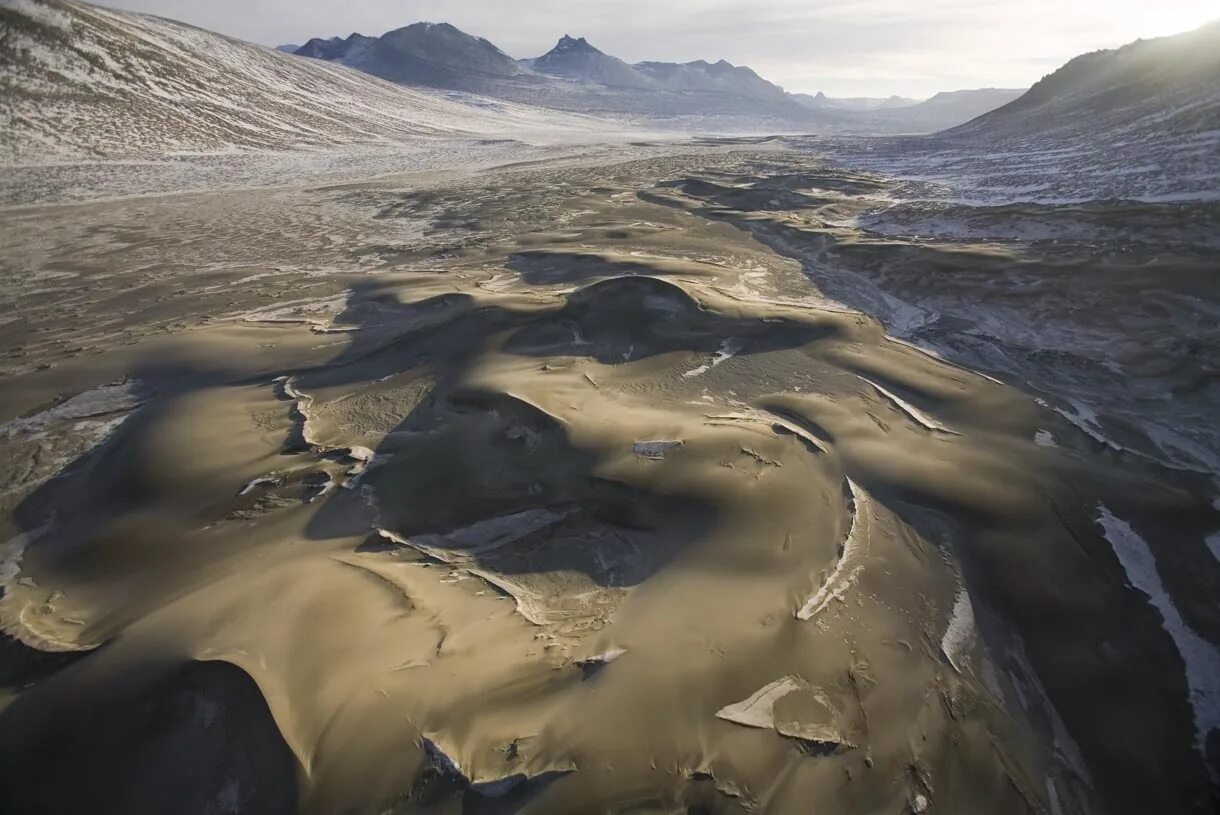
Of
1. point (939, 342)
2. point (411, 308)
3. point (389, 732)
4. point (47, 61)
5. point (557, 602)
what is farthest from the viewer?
point (47, 61)

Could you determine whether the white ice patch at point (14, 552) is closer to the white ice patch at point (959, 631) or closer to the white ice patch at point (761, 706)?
the white ice patch at point (761, 706)

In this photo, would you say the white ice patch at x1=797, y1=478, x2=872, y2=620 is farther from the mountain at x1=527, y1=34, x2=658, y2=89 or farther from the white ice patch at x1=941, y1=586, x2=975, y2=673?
the mountain at x1=527, y1=34, x2=658, y2=89

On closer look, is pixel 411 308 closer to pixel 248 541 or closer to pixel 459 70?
pixel 248 541

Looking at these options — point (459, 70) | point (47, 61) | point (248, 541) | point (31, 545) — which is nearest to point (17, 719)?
point (248, 541)

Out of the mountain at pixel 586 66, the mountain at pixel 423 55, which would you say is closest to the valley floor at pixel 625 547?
the mountain at pixel 423 55

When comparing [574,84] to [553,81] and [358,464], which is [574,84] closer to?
[553,81]

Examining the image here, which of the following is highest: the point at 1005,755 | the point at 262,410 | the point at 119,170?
the point at 1005,755

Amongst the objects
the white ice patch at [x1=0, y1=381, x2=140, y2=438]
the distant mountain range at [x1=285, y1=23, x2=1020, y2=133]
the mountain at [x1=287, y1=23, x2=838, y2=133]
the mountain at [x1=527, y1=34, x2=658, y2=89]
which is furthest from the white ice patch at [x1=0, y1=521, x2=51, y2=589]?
the mountain at [x1=527, y1=34, x2=658, y2=89]
